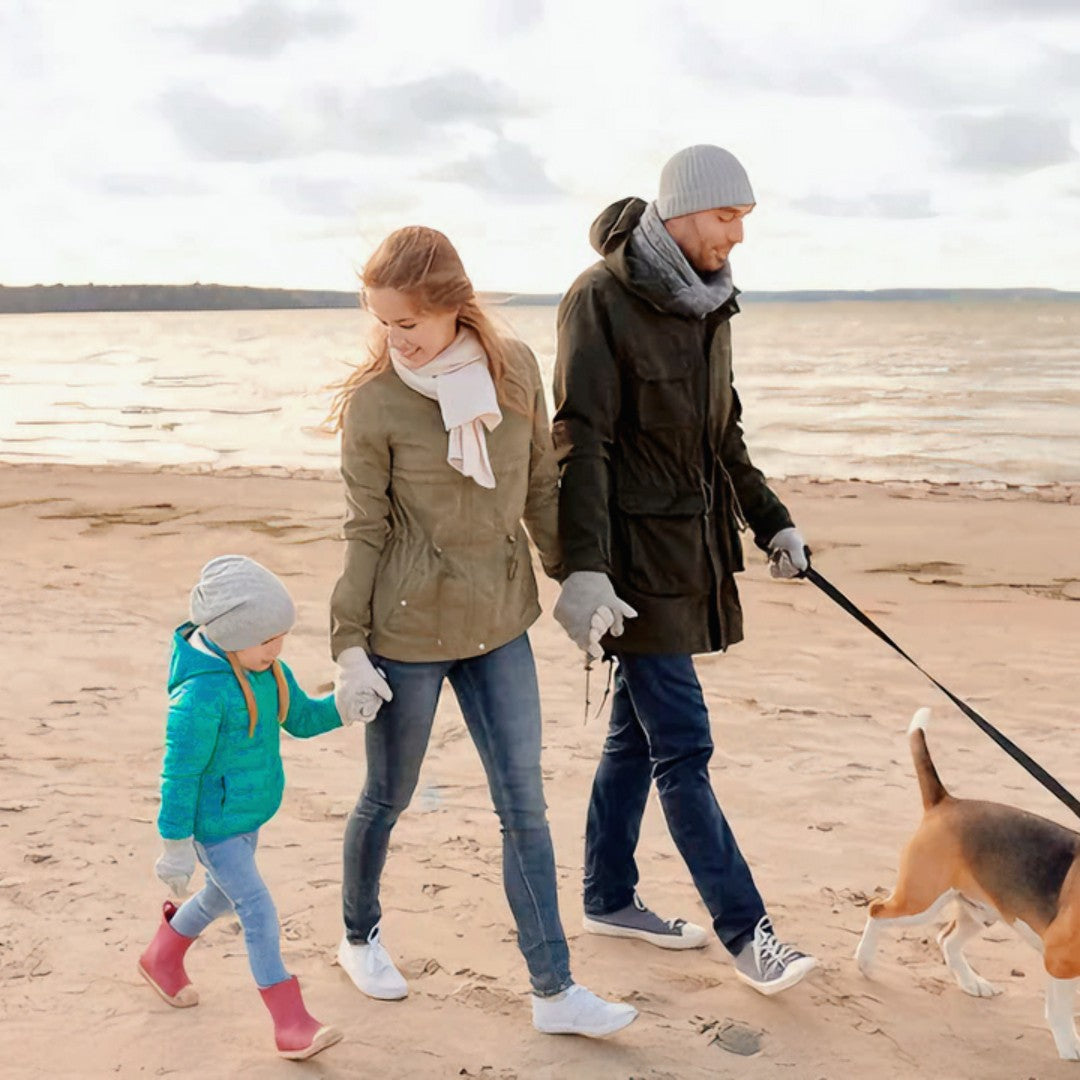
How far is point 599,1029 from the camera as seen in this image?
3453 millimetres

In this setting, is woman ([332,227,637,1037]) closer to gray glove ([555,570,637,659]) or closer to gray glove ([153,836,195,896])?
gray glove ([555,570,637,659])

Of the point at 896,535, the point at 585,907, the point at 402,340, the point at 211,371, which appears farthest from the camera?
the point at 211,371

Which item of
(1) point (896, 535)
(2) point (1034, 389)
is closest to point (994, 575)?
(1) point (896, 535)

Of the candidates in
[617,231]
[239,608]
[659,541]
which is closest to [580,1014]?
[659,541]

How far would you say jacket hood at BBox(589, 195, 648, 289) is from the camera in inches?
141

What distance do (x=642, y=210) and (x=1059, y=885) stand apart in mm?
2017

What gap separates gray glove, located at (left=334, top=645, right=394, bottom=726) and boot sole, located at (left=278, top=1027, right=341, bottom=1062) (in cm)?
76

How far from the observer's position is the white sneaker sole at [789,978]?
11.9 ft

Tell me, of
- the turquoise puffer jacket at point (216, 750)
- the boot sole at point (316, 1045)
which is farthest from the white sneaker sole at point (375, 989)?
the turquoise puffer jacket at point (216, 750)

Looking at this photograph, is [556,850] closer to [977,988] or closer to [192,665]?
[977,988]

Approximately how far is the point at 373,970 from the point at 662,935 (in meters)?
0.86

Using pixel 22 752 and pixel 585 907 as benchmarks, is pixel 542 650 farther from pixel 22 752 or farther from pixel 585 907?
pixel 585 907

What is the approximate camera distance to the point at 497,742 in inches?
135

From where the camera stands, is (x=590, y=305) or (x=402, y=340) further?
(x=590, y=305)
